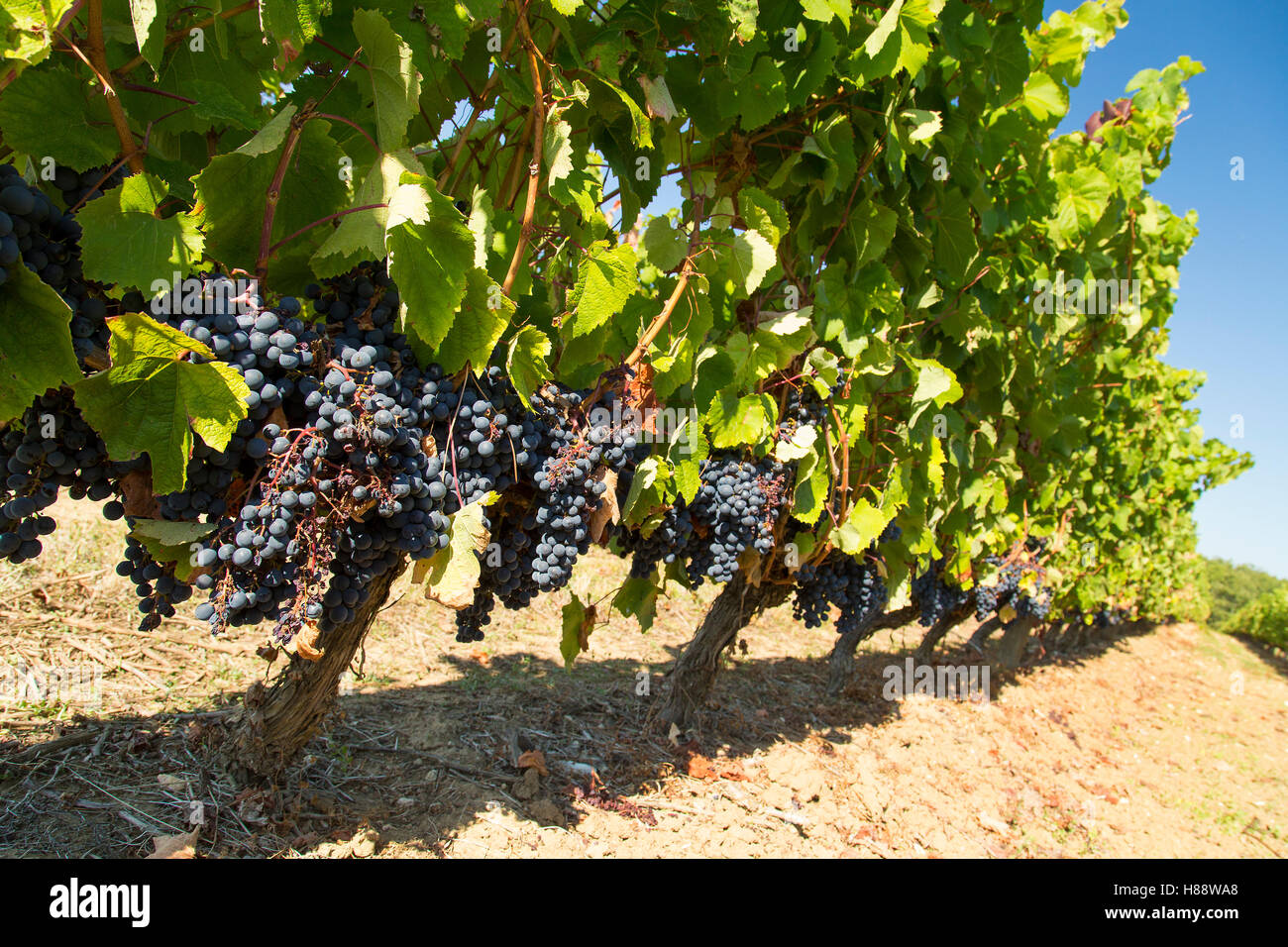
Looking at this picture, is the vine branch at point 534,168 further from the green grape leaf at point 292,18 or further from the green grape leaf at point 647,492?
the green grape leaf at point 647,492

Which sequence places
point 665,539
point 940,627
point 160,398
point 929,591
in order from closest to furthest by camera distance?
point 160,398 < point 665,539 < point 929,591 < point 940,627

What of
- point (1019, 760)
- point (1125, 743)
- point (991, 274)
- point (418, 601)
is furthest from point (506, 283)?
point (1125, 743)

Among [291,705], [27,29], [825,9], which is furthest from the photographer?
[291,705]

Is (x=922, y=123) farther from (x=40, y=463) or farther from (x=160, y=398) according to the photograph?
(x=40, y=463)

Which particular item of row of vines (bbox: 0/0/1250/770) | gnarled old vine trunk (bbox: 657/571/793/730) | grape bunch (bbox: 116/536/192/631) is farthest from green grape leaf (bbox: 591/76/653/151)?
gnarled old vine trunk (bbox: 657/571/793/730)

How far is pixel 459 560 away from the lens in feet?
5.74

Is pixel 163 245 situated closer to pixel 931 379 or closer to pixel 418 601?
pixel 931 379

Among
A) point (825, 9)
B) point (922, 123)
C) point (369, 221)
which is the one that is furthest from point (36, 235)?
point (922, 123)

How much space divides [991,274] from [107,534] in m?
5.71

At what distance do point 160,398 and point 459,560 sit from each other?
27.7 inches

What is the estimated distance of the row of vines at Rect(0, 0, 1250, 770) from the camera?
132cm

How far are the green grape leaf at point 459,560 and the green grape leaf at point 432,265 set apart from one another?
0.43 metres

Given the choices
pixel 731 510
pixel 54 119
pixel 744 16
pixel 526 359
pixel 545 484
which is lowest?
pixel 731 510

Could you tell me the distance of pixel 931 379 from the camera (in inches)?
117
